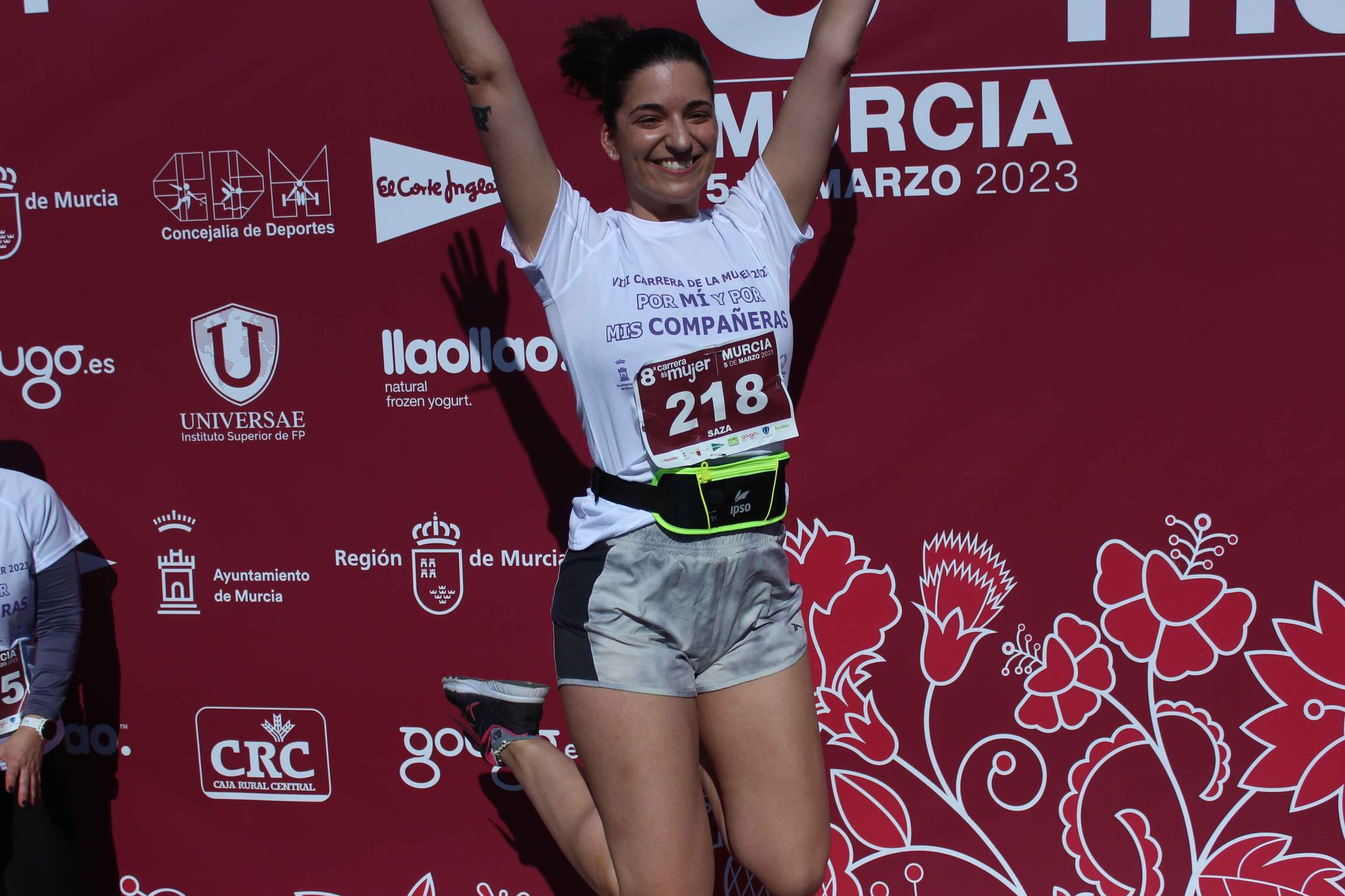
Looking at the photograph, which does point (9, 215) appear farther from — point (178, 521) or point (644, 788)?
point (644, 788)

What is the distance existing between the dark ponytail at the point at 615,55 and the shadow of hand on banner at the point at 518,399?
577 millimetres

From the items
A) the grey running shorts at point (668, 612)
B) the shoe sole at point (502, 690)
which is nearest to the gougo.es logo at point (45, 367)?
the shoe sole at point (502, 690)

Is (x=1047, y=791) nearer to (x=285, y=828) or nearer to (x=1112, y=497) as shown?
(x=1112, y=497)

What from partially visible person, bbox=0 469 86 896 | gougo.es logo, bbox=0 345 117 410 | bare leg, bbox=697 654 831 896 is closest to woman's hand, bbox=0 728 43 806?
partially visible person, bbox=0 469 86 896

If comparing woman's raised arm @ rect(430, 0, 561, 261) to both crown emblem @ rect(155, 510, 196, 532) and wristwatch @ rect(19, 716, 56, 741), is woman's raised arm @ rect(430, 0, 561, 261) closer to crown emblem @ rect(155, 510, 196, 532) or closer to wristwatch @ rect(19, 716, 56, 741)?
crown emblem @ rect(155, 510, 196, 532)

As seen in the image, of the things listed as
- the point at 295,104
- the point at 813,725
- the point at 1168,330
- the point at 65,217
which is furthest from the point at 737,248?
the point at 65,217

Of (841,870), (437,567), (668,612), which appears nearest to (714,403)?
(668,612)

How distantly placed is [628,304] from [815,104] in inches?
22.0

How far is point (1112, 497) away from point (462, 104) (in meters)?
1.75

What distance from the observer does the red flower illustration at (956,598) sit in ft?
9.00

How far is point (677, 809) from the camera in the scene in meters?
2.09

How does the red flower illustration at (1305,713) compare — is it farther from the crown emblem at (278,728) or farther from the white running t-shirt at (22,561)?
the white running t-shirt at (22,561)

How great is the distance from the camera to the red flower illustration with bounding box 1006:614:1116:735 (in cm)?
273

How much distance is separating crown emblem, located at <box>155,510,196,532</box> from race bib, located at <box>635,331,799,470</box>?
1.49m
